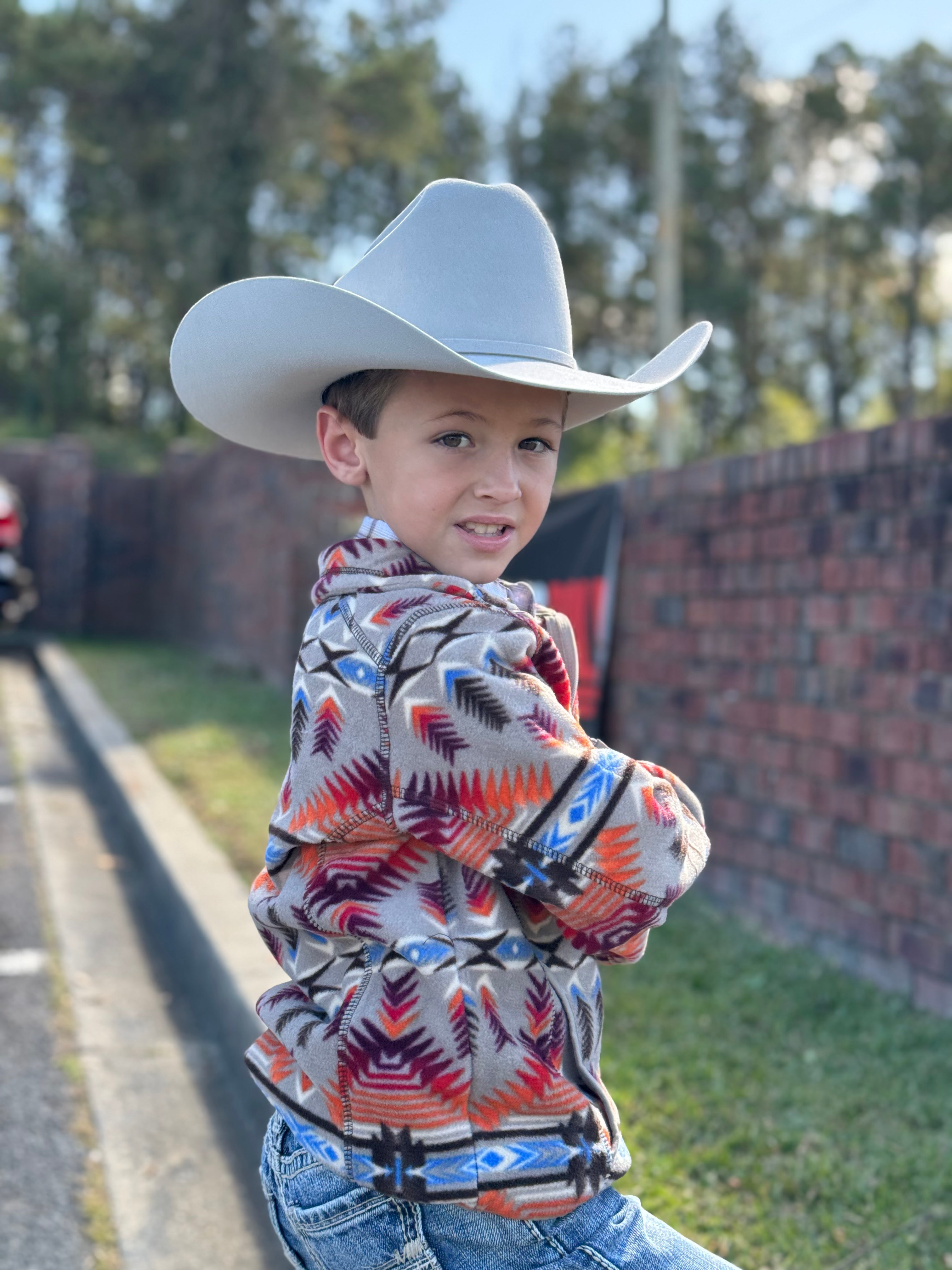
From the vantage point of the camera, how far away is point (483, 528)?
1.33 metres

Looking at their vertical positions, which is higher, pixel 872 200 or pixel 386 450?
pixel 872 200

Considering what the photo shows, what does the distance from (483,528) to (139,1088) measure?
2.54 m

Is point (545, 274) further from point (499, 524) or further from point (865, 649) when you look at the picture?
point (865, 649)

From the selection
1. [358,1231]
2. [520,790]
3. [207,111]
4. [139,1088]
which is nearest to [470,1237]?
[358,1231]

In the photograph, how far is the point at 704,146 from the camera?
30.4 metres

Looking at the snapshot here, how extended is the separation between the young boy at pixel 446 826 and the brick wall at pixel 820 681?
8.07 ft

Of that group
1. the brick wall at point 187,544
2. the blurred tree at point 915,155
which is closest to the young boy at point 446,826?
the brick wall at point 187,544

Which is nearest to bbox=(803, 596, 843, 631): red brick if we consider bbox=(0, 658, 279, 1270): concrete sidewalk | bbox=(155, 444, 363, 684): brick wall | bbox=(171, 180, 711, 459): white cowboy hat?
bbox=(0, 658, 279, 1270): concrete sidewalk

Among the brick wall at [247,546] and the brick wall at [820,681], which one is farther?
the brick wall at [247,546]

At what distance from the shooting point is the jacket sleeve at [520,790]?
1.13 meters

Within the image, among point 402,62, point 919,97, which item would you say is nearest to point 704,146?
point 919,97

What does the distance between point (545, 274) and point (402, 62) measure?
72.2ft

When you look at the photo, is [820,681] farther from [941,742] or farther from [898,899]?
[898,899]

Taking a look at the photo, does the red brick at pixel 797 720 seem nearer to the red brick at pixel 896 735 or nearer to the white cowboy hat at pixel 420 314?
the red brick at pixel 896 735
